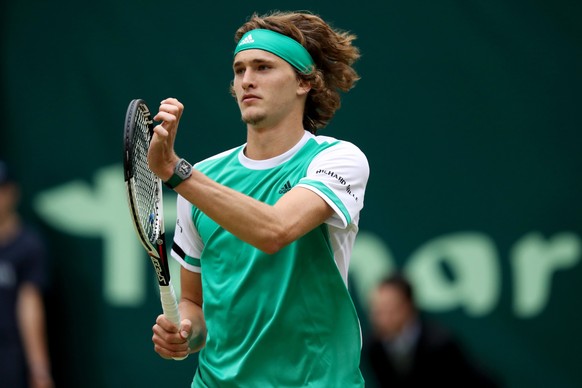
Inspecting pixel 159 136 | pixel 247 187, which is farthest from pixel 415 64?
pixel 159 136

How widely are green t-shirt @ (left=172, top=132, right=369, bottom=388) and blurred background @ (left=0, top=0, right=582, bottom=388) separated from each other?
116 inches

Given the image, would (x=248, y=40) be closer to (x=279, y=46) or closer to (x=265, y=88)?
(x=279, y=46)

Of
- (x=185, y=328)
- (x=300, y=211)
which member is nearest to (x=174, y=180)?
(x=300, y=211)

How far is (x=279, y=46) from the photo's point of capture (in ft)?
13.6

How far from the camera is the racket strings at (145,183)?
363cm

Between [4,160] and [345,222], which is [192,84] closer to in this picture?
[4,160]

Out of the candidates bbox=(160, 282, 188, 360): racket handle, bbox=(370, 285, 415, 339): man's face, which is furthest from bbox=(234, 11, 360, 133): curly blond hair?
bbox=(370, 285, 415, 339): man's face

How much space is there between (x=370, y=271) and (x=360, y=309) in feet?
0.75

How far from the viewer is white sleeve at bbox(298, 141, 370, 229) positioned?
379 centimetres

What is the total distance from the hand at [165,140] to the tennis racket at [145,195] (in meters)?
A: 0.06

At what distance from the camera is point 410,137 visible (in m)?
6.94

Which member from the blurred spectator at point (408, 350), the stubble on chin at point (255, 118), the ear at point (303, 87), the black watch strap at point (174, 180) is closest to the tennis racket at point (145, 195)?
the black watch strap at point (174, 180)

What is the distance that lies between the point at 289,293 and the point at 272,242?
0.27 m

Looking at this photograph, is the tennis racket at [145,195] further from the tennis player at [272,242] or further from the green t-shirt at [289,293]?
the green t-shirt at [289,293]
